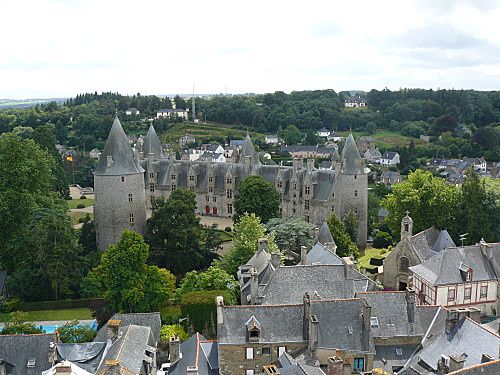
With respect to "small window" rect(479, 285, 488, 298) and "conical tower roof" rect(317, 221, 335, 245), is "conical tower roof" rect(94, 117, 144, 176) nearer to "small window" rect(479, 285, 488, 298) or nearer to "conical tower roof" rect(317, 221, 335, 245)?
"conical tower roof" rect(317, 221, 335, 245)

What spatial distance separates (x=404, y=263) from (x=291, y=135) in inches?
4191

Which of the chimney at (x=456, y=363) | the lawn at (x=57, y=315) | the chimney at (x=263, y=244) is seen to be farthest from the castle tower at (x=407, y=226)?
the lawn at (x=57, y=315)

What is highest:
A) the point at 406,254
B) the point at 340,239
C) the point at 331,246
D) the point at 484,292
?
the point at 331,246

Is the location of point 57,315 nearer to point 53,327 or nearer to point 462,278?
point 53,327

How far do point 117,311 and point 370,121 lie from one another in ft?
466

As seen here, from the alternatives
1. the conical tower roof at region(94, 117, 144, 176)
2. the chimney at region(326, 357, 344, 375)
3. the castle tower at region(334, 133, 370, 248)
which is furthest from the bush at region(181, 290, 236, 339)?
the castle tower at region(334, 133, 370, 248)

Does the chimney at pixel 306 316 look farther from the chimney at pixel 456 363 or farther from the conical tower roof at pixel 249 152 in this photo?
the conical tower roof at pixel 249 152

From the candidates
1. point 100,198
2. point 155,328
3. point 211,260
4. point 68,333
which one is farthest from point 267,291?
point 100,198

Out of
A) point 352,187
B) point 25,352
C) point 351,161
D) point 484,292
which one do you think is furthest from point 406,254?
point 25,352

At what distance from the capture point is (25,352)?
30578mm

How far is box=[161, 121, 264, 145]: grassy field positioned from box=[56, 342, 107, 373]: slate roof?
116984mm

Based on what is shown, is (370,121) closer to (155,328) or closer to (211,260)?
(211,260)

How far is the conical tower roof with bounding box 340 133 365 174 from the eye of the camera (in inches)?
2466

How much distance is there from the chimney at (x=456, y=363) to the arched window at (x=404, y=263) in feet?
68.3
